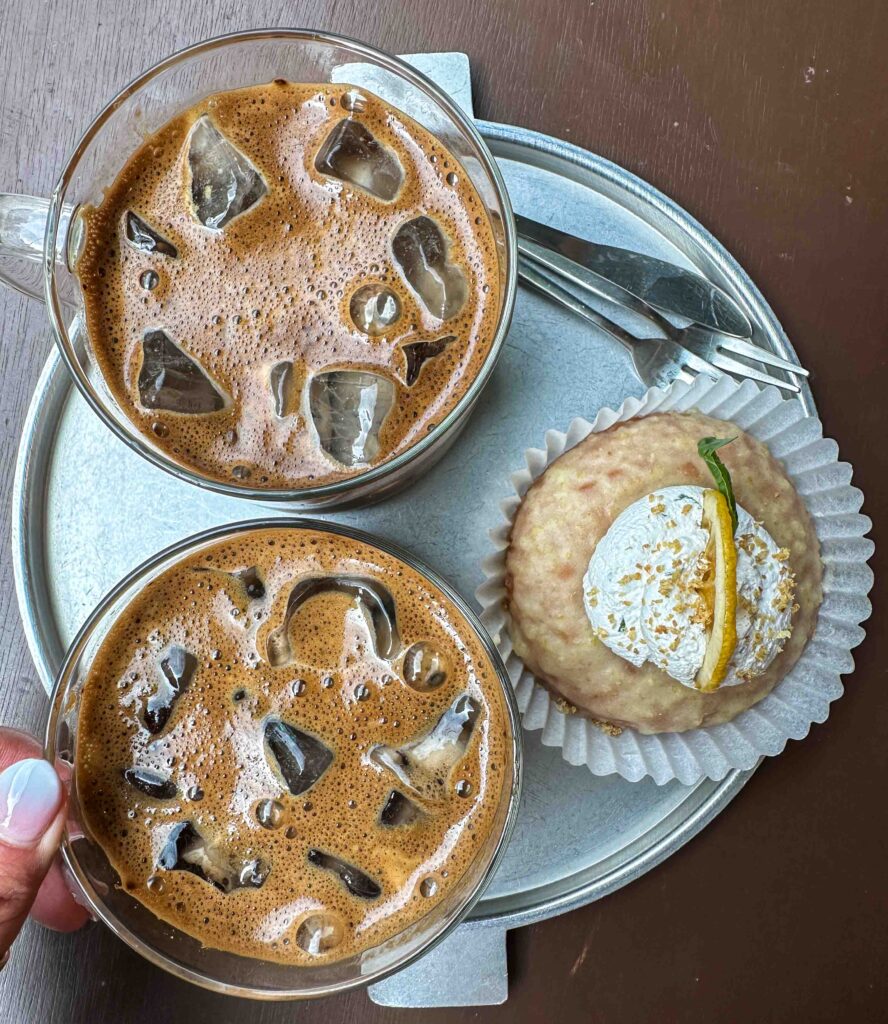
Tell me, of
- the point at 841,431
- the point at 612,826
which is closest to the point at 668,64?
the point at 841,431

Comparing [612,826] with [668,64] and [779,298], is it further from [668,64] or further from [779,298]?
[668,64]

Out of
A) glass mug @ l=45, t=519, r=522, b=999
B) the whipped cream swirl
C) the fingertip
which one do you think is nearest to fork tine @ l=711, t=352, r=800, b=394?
the whipped cream swirl

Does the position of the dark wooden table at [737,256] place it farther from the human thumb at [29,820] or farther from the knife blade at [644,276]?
the human thumb at [29,820]

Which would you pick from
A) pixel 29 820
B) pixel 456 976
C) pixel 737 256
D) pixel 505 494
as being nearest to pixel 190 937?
pixel 29 820

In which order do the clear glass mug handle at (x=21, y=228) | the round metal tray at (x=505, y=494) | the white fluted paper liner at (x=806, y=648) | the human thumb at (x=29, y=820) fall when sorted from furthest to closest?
the round metal tray at (x=505, y=494) → the white fluted paper liner at (x=806, y=648) → the clear glass mug handle at (x=21, y=228) → the human thumb at (x=29, y=820)

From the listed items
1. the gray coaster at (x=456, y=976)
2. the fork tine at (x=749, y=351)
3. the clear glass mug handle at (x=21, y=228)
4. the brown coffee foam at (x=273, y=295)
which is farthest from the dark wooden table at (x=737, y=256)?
the brown coffee foam at (x=273, y=295)

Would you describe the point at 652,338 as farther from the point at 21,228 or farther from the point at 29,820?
the point at 29,820
